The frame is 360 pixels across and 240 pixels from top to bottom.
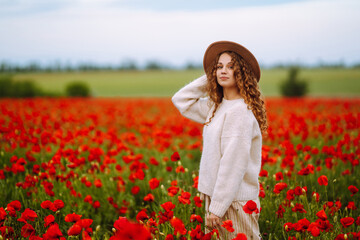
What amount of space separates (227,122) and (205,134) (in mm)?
278

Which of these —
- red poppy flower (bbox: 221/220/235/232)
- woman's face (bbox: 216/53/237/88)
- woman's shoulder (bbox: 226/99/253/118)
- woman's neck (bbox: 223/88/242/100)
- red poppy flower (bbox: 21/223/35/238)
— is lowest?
red poppy flower (bbox: 21/223/35/238)

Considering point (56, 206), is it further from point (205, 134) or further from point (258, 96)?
point (258, 96)

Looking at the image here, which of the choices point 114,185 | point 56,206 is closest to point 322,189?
point 114,185

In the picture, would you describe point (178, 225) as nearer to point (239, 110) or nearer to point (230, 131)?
point (230, 131)

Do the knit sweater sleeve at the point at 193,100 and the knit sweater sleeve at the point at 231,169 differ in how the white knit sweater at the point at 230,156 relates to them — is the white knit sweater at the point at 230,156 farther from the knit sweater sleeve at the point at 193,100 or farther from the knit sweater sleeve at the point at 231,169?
the knit sweater sleeve at the point at 193,100

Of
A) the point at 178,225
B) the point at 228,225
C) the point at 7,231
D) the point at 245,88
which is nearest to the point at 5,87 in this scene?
the point at 7,231

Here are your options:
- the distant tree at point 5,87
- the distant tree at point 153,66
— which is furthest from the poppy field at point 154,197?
the distant tree at point 153,66

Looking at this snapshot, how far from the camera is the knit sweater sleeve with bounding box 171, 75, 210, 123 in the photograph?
98.7 inches

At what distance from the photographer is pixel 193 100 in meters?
2.52

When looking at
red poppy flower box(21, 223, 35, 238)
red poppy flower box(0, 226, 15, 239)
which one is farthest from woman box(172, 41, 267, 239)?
red poppy flower box(0, 226, 15, 239)

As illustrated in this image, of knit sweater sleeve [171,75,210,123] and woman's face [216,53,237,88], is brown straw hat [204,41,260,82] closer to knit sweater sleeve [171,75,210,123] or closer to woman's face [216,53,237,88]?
woman's face [216,53,237,88]

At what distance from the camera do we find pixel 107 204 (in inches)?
133

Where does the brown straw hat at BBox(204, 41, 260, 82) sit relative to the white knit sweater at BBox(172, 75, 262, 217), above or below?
above

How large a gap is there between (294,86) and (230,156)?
19.6 metres
